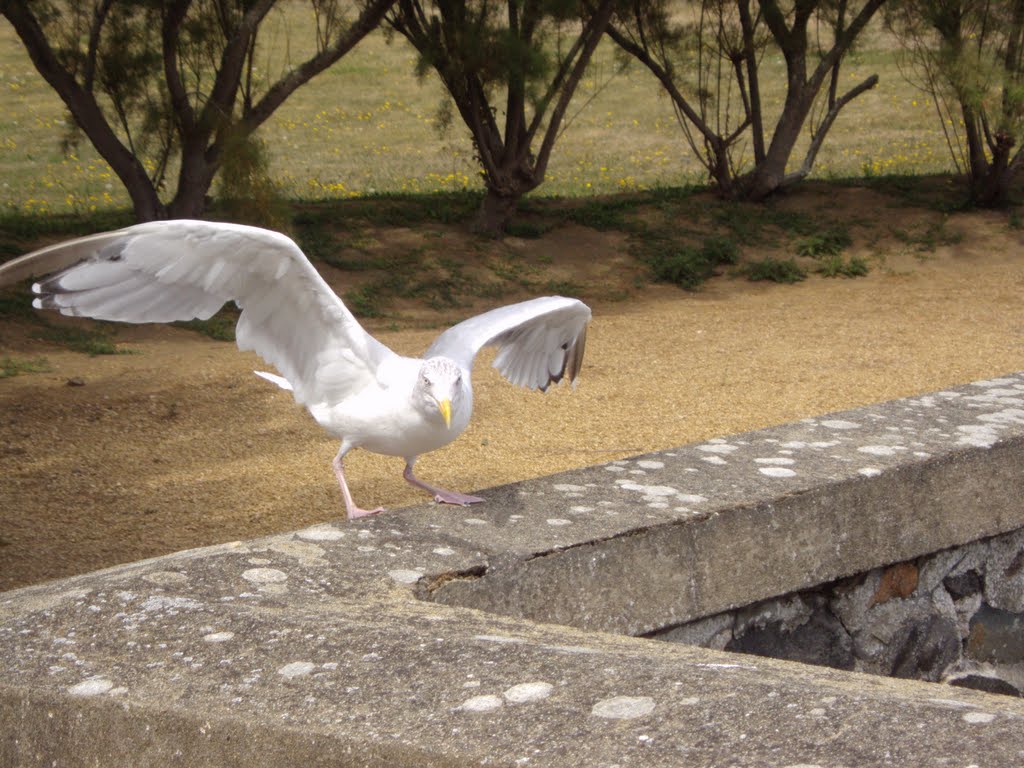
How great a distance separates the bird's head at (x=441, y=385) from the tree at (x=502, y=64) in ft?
20.9

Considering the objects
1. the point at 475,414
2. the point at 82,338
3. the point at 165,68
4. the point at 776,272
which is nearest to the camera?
the point at 475,414

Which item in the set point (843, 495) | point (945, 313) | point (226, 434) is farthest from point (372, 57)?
point (843, 495)

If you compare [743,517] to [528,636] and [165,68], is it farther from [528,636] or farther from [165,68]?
[165,68]

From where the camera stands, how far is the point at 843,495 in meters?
3.19

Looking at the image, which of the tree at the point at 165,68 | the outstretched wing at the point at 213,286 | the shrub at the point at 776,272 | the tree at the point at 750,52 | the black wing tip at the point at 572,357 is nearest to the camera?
the outstretched wing at the point at 213,286

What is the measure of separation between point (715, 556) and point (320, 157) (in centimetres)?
1354

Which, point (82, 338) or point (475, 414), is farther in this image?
point (82, 338)

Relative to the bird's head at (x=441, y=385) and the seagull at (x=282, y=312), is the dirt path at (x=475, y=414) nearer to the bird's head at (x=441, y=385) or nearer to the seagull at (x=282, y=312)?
the seagull at (x=282, y=312)

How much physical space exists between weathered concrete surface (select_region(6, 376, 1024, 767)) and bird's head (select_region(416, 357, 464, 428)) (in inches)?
10.2

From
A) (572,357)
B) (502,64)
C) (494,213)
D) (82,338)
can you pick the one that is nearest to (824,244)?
(494,213)

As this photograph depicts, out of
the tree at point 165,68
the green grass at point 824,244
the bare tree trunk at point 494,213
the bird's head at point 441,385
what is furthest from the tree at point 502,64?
the bird's head at point 441,385

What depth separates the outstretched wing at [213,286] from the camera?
10.2ft

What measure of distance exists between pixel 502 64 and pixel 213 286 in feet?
21.1

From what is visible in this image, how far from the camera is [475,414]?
618cm
